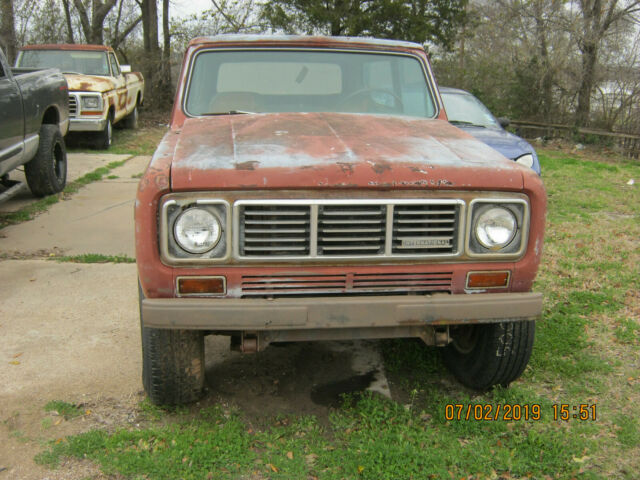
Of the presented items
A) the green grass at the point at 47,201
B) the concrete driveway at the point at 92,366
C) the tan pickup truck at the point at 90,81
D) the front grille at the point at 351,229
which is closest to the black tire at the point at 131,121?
the tan pickup truck at the point at 90,81

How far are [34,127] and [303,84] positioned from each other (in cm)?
412

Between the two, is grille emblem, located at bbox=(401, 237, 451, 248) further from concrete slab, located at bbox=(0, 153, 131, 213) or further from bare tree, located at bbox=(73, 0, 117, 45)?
bare tree, located at bbox=(73, 0, 117, 45)

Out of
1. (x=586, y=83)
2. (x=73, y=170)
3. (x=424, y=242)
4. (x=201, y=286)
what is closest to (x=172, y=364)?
(x=201, y=286)

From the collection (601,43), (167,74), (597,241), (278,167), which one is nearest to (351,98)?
(278,167)

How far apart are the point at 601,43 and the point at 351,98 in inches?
498

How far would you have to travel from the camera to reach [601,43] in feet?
46.8

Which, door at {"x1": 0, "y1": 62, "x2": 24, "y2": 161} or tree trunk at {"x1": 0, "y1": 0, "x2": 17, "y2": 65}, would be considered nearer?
door at {"x1": 0, "y1": 62, "x2": 24, "y2": 161}

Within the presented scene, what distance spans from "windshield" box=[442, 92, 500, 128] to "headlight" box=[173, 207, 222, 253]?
598 centimetres

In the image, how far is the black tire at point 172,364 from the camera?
111 inches

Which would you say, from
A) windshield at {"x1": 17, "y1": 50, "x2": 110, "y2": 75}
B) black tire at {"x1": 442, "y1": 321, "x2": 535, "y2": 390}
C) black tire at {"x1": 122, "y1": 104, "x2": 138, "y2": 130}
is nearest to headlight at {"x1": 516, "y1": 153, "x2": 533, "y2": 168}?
black tire at {"x1": 442, "y1": 321, "x2": 535, "y2": 390}

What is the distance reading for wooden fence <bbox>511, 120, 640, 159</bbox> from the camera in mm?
13328

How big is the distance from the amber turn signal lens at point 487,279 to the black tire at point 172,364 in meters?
1.25

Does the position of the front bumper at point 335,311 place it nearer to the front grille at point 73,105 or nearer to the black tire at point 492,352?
the black tire at point 492,352

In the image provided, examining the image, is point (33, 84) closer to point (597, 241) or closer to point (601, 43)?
point (597, 241)
